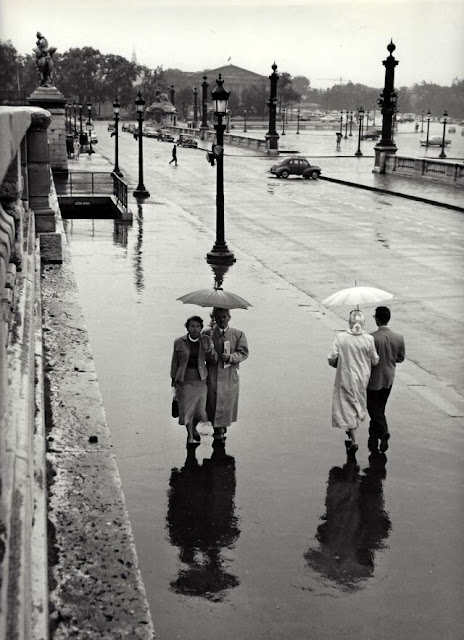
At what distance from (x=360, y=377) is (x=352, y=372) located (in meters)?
0.11

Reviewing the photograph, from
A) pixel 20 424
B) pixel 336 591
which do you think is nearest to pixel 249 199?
pixel 336 591

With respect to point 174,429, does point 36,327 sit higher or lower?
higher

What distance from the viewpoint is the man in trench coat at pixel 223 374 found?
30.5 feet

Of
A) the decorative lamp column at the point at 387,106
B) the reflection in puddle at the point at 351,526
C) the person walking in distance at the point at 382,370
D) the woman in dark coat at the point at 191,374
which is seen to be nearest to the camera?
the reflection in puddle at the point at 351,526

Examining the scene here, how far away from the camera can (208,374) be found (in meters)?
9.38

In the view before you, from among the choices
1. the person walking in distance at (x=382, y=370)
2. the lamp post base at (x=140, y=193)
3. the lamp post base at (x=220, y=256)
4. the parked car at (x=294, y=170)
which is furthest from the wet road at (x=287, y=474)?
the parked car at (x=294, y=170)

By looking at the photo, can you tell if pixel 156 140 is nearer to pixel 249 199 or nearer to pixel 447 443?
pixel 249 199

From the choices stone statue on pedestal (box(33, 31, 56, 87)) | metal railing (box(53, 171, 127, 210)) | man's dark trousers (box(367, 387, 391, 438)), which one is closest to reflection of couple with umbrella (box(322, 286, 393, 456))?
man's dark trousers (box(367, 387, 391, 438))

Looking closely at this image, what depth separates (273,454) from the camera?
9.09 metres

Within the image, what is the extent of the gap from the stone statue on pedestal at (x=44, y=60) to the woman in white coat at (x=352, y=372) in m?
43.6

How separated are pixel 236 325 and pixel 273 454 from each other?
19.0 ft

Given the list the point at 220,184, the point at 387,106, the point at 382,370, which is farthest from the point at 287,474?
the point at 387,106

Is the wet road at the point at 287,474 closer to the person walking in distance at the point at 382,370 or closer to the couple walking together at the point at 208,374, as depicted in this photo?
the couple walking together at the point at 208,374

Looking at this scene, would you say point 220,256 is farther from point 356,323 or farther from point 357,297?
point 356,323
